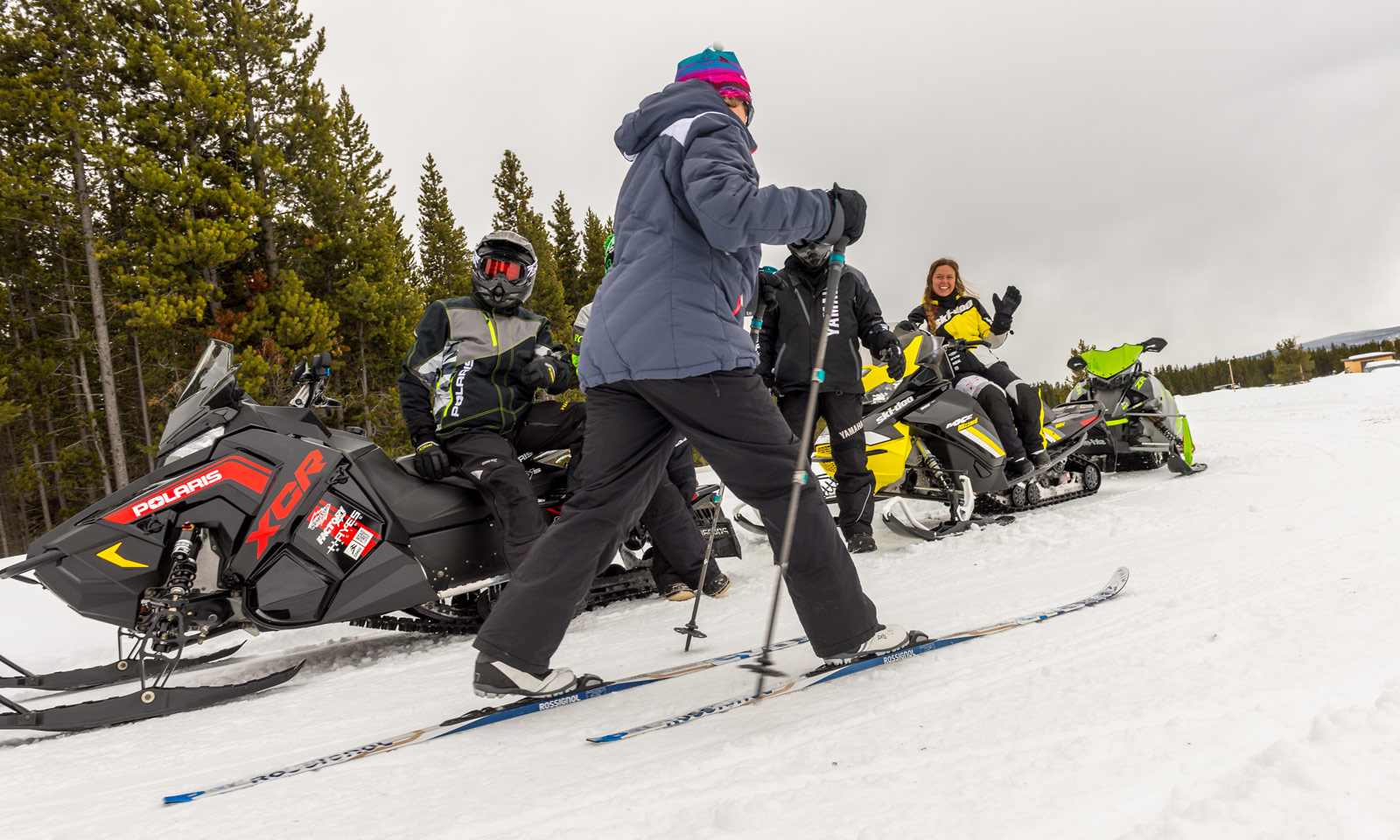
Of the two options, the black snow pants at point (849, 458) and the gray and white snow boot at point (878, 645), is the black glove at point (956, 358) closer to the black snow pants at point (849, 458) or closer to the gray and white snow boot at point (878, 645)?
the black snow pants at point (849, 458)

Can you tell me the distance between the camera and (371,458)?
3332 mm

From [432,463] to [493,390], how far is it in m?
0.43

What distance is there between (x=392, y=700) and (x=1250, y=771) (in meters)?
2.39

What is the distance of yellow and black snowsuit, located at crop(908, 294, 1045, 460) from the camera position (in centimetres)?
486

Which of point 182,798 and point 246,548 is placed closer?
point 182,798

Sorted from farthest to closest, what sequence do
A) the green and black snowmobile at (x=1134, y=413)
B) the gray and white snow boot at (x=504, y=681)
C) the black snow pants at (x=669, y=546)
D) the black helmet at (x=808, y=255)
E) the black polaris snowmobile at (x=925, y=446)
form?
1. the green and black snowmobile at (x=1134, y=413)
2. the black polaris snowmobile at (x=925, y=446)
3. the black helmet at (x=808, y=255)
4. the black snow pants at (x=669, y=546)
5. the gray and white snow boot at (x=504, y=681)

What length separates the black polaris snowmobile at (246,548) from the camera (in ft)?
8.95

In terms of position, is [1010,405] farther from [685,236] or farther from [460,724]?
[460,724]

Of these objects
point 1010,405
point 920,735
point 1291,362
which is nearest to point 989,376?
point 1010,405

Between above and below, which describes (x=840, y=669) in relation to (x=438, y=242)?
below

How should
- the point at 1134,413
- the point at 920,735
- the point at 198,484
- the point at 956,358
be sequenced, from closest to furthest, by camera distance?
the point at 920,735, the point at 198,484, the point at 956,358, the point at 1134,413

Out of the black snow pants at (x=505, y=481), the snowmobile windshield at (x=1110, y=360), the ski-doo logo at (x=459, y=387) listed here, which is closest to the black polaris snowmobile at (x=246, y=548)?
the black snow pants at (x=505, y=481)

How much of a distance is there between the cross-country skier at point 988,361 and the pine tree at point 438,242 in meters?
21.3

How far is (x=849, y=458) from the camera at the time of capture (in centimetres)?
431
